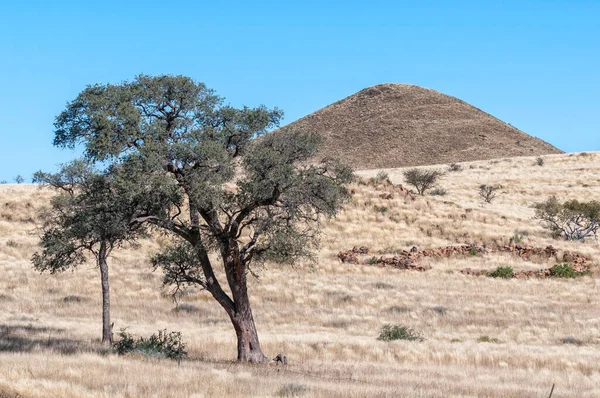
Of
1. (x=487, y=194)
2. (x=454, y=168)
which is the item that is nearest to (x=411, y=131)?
(x=454, y=168)

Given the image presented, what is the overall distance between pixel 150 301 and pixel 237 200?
15527 millimetres

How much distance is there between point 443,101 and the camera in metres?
161

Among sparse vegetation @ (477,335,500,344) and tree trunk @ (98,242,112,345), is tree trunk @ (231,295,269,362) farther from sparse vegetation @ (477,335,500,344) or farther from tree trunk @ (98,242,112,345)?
sparse vegetation @ (477,335,500,344)

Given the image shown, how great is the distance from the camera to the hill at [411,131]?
126375 mm

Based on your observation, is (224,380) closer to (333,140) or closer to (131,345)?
(131,345)

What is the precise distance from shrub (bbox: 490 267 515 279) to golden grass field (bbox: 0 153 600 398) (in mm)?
1349

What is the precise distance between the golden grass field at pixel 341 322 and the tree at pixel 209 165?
3173 millimetres

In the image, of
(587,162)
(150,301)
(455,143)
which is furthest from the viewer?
(455,143)

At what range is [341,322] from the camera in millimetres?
27516

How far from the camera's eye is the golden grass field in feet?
42.2

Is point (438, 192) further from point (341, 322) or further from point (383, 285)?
point (341, 322)

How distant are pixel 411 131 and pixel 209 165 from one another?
128 metres

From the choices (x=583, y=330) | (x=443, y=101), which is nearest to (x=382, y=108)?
(x=443, y=101)

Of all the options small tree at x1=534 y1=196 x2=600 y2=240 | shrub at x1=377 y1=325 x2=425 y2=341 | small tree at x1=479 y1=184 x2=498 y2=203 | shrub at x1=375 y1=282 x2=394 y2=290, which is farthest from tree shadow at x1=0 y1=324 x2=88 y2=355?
small tree at x1=479 y1=184 x2=498 y2=203
